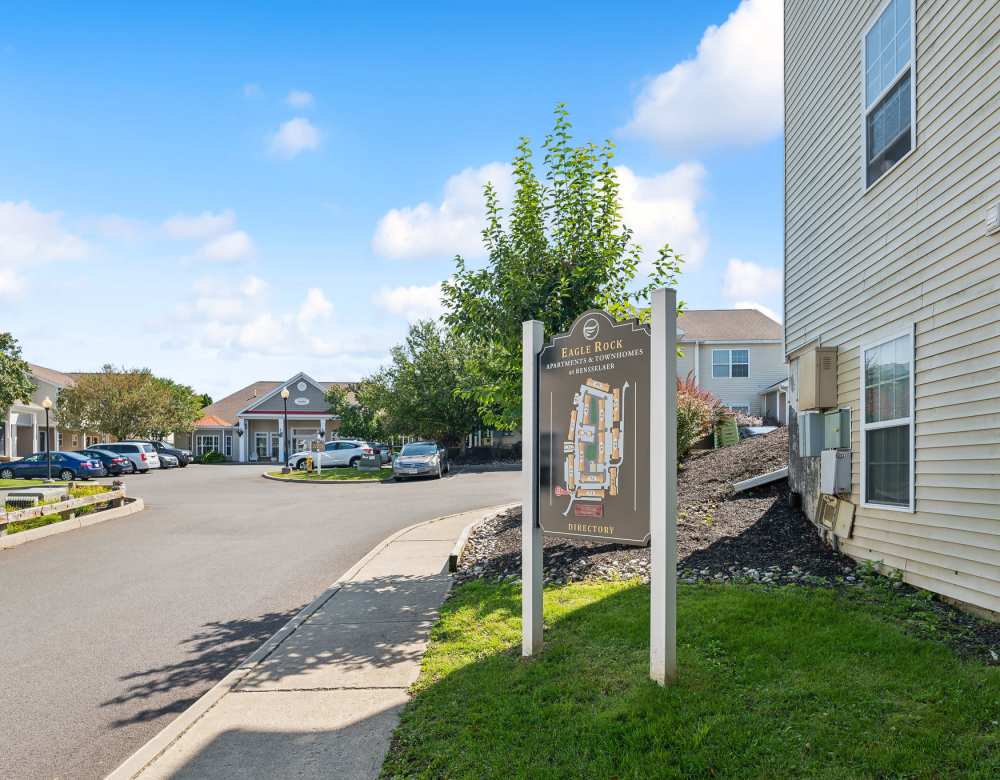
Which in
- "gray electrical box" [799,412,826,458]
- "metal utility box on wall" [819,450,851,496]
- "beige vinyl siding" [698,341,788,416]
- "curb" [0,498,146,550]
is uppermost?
"beige vinyl siding" [698,341,788,416]

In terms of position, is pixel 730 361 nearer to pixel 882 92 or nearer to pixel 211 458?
pixel 882 92

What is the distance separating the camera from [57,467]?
31.2 metres

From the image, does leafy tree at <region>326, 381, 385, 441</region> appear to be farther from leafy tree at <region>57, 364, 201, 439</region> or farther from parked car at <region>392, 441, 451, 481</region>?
parked car at <region>392, 441, 451, 481</region>

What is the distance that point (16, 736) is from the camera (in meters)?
4.94

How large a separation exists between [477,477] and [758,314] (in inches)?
760

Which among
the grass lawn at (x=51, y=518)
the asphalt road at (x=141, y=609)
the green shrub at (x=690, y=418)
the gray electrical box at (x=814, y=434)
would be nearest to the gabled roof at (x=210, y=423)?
the grass lawn at (x=51, y=518)

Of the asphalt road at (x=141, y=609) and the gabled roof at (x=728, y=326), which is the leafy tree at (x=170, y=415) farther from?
the gabled roof at (x=728, y=326)

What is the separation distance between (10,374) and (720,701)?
134ft

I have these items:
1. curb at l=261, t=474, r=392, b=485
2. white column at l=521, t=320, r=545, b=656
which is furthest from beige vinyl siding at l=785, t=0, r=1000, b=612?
curb at l=261, t=474, r=392, b=485

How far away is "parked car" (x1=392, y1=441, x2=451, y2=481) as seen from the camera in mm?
27953

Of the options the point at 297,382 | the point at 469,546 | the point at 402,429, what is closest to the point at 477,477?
the point at 402,429

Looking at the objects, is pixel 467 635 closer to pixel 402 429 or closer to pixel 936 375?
pixel 936 375

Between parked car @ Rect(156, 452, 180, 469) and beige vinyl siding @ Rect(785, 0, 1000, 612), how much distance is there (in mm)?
39168

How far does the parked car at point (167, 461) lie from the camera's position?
41.1 m
